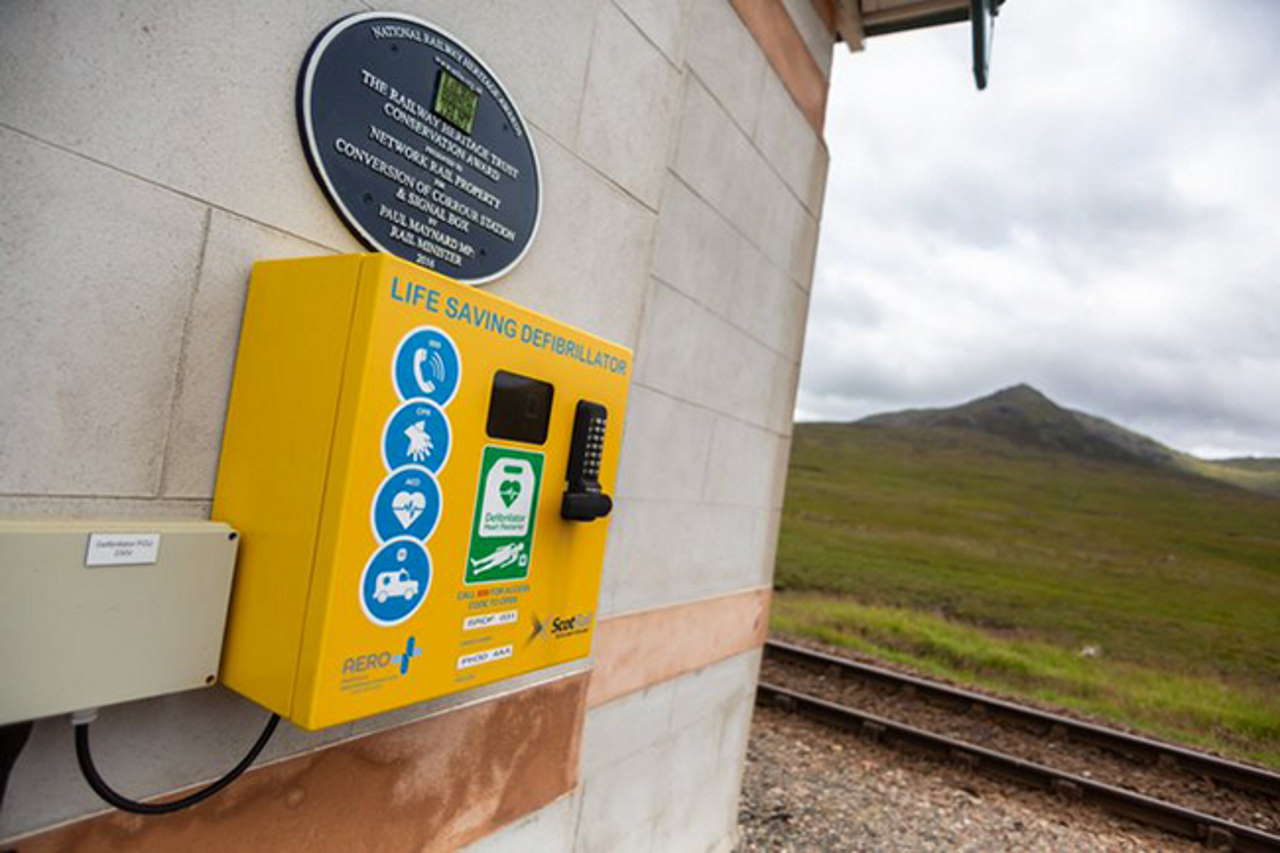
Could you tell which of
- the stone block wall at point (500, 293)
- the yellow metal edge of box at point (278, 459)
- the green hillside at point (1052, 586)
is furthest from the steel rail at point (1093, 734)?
the yellow metal edge of box at point (278, 459)

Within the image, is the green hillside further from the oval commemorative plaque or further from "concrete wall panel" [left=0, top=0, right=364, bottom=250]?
"concrete wall panel" [left=0, top=0, right=364, bottom=250]

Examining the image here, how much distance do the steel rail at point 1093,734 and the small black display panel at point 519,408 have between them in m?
9.31

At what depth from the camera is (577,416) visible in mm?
2209

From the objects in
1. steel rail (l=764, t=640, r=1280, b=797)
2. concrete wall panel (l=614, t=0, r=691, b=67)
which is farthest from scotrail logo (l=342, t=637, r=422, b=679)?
steel rail (l=764, t=640, r=1280, b=797)

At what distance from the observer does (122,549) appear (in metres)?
1.48

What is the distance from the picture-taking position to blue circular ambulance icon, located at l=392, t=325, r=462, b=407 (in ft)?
5.42

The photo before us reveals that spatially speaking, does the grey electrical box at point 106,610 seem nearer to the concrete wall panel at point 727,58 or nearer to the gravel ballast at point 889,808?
the concrete wall panel at point 727,58

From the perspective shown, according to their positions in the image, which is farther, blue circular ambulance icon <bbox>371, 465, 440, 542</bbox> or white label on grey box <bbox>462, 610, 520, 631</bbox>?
white label on grey box <bbox>462, 610, 520, 631</bbox>

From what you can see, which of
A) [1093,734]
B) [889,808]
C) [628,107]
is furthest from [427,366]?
[1093,734]

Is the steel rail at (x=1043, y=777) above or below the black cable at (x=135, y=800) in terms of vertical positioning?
below

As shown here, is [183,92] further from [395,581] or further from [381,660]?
[381,660]

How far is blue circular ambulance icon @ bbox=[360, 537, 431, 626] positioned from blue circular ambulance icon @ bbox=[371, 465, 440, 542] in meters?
0.03

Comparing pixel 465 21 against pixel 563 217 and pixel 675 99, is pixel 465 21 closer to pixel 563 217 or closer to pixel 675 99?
pixel 563 217

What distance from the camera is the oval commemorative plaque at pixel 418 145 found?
193 centimetres
